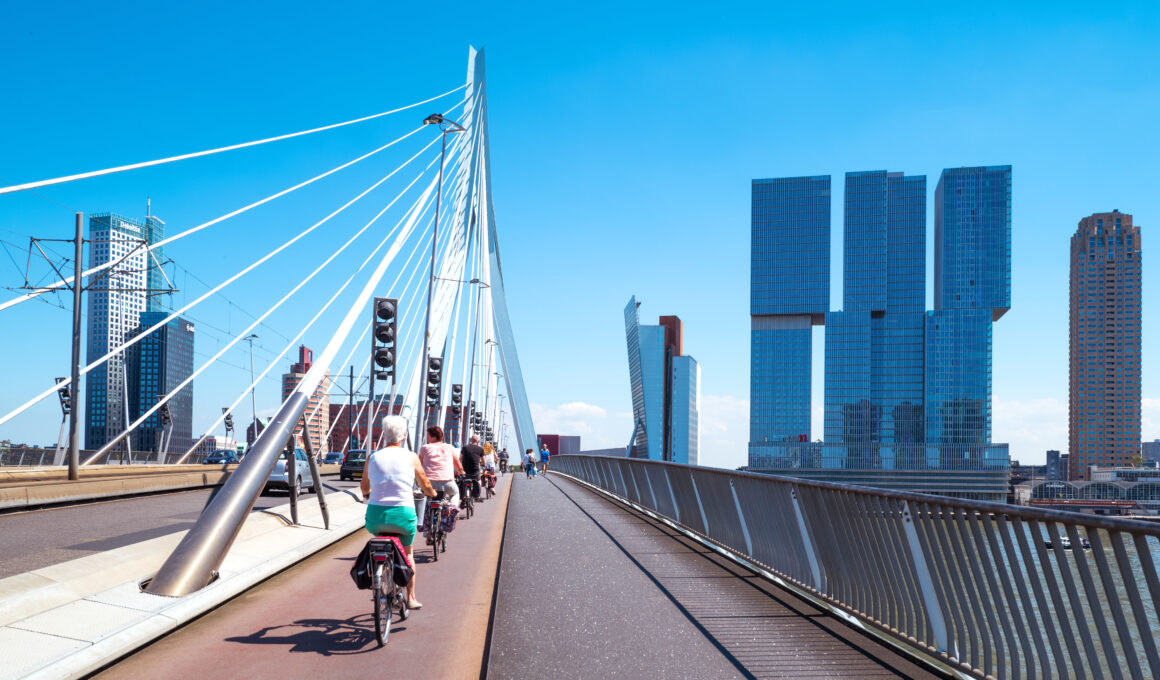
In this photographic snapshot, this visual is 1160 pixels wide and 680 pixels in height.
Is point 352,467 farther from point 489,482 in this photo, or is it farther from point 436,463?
point 436,463

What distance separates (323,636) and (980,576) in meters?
4.47

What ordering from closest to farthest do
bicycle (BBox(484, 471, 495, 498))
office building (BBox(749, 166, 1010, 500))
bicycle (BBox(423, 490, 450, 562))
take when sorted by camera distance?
bicycle (BBox(423, 490, 450, 562))
bicycle (BBox(484, 471, 495, 498))
office building (BBox(749, 166, 1010, 500))

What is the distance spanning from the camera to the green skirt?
7.03 metres

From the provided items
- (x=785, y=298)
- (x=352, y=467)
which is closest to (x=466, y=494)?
(x=352, y=467)

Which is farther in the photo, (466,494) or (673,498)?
(466,494)

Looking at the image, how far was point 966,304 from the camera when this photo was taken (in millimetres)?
176250

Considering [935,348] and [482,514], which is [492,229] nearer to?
[482,514]

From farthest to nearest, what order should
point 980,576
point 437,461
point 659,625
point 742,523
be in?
point 437,461, point 742,523, point 659,625, point 980,576

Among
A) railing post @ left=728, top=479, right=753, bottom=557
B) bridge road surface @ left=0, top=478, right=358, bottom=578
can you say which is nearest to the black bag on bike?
bridge road surface @ left=0, top=478, right=358, bottom=578

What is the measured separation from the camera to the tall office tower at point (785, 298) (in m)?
180

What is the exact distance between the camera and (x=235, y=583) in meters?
8.23

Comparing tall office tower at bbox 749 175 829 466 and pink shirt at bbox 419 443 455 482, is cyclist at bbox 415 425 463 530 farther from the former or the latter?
tall office tower at bbox 749 175 829 466

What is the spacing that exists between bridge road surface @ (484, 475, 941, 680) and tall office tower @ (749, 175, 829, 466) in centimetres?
17076

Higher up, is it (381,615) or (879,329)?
(879,329)
